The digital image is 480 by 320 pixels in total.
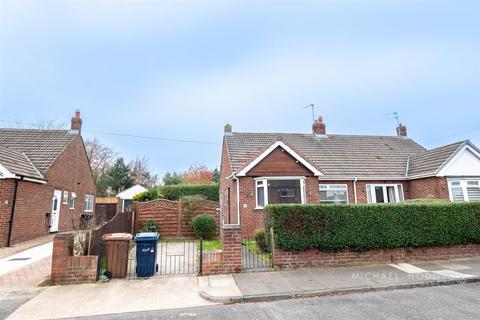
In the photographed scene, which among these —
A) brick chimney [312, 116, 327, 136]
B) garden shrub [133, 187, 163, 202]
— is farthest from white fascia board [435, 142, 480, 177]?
garden shrub [133, 187, 163, 202]

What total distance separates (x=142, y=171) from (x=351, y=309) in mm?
48428

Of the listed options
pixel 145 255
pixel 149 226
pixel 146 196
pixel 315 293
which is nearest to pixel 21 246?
pixel 149 226

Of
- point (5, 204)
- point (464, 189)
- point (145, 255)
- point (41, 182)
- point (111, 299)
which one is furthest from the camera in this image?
point (464, 189)

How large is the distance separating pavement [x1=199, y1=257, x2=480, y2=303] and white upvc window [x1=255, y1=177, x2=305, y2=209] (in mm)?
5387

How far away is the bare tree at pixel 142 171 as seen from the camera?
156 feet

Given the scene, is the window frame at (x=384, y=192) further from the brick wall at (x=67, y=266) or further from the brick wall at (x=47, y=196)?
the brick wall at (x=47, y=196)

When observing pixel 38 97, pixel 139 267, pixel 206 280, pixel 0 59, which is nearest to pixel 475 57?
pixel 206 280

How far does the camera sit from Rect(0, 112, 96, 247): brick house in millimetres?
11750

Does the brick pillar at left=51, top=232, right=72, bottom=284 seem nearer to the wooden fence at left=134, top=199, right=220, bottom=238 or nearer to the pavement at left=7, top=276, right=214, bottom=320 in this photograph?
the pavement at left=7, top=276, right=214, bottom=320

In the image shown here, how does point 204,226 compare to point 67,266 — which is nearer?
point 67,266

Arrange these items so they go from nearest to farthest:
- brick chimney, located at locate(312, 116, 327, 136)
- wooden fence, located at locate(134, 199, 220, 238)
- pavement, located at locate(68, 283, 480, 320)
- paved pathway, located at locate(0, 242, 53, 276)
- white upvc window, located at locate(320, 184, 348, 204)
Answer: pavement, located at locate(68, 283, 480, 320)
paved pathway, located at locate(0, 242, 53, 276)
wooden fence, located at locate(134, 199, 220, 238)
white upvc window, located at locate(320, 184, 348, 204)
brick chimney, located at locate(312, 116, 327, 136)

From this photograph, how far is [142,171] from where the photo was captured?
159 feet

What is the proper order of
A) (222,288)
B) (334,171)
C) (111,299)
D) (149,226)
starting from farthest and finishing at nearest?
1. (334,171)
2. (149,226)
3. (222,288)
4. (111,299)

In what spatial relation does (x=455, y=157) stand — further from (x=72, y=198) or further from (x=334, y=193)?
(x=72, y=198)
